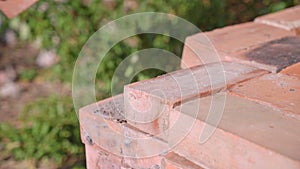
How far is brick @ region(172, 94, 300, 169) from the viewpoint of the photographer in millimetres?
1068

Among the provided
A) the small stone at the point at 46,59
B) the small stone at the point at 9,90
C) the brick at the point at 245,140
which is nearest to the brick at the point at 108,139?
the brick at the point at 245,140

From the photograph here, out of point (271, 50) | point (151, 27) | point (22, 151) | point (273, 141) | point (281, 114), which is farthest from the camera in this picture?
point (151, 27)

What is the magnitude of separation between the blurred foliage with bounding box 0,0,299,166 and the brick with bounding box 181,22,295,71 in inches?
32.1

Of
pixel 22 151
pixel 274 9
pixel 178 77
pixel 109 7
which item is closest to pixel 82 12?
pixel 109 7

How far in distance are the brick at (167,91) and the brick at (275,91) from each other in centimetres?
4

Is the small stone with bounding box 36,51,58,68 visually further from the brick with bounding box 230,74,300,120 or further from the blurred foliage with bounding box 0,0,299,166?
the brick with bounding box 230,74,300,120

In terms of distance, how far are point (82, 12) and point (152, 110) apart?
1.63 metres

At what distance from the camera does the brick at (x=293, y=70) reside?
5.15 ft

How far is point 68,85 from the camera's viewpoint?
115 inches

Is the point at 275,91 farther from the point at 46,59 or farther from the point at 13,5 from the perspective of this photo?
the point at 46,59

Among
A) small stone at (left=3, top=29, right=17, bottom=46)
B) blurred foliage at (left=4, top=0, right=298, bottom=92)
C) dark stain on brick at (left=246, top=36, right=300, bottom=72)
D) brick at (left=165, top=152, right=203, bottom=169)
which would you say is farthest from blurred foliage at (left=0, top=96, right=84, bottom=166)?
brick at (left=165, top=152, right=203, bottom=169)

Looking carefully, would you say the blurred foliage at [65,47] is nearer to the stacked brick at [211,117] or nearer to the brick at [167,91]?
the stacked brick at [211,117]

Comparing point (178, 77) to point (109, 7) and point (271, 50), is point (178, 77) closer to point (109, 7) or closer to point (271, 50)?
point (271, 50)

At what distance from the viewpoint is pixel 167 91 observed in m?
1.37
